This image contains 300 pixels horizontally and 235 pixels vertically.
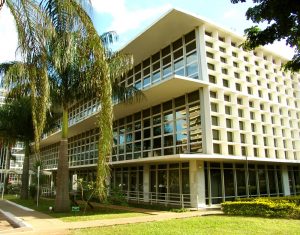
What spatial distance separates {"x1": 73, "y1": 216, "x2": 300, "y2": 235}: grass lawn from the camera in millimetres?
10992

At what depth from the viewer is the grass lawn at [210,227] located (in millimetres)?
10992

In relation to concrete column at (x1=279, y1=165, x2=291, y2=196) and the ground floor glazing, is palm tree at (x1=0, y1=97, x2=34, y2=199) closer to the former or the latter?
the ground floor glazing

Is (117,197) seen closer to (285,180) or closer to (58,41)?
(58,41)

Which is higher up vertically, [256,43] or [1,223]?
[256,43]

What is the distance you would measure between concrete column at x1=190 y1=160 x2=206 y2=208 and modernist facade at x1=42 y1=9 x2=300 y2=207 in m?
0.06

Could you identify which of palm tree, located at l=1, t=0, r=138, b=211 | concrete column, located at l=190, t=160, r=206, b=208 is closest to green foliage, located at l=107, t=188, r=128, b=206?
concrete column, located at l=190, t=160, r=206, b=208

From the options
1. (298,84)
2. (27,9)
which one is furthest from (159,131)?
(27,9)

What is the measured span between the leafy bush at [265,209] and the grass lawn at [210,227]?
100 cm

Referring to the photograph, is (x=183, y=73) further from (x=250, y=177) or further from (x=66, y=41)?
(x=66, y=41)

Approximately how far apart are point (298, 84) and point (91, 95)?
1866 centimetres

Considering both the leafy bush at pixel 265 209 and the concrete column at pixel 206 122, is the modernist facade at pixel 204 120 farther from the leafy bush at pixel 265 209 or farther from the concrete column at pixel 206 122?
the leafy bush at pixel 265 209

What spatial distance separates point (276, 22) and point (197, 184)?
1417cm

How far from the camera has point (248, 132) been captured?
71.7 feet

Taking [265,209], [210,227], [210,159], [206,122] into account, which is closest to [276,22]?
[210,227]
